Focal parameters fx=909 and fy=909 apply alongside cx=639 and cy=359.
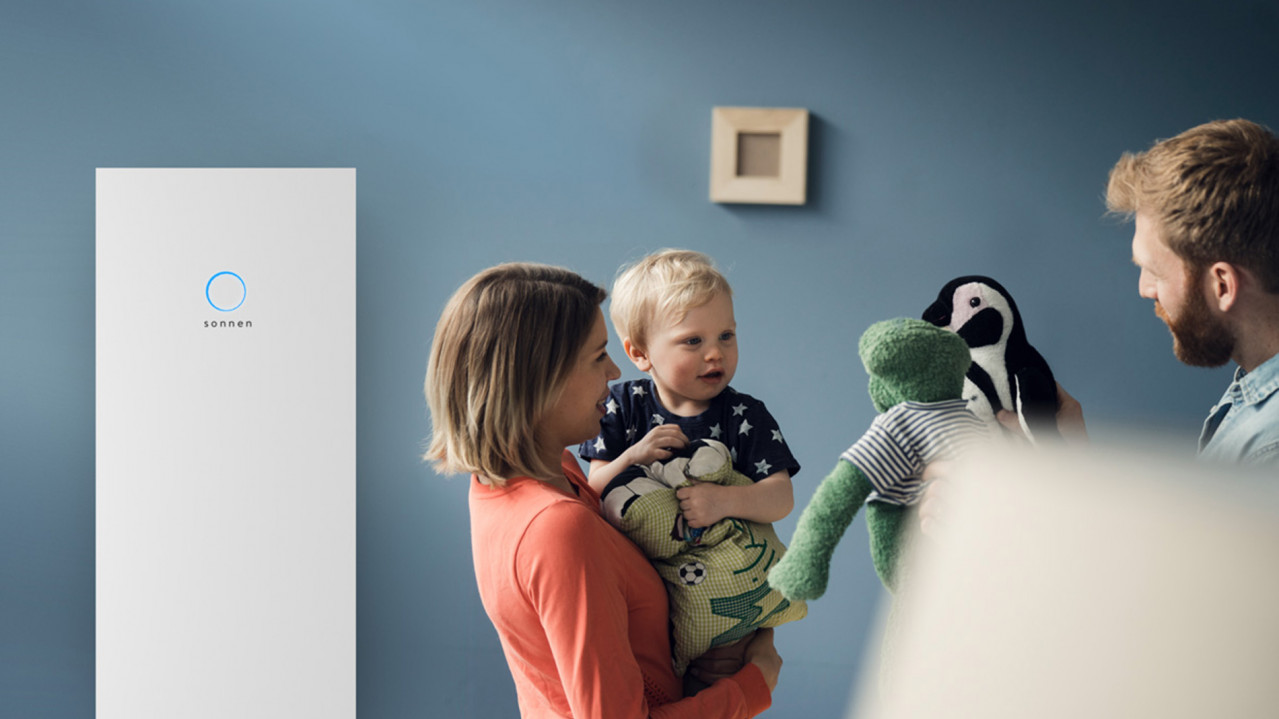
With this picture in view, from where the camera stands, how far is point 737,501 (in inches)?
55.1

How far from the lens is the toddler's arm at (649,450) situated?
1.44 metres

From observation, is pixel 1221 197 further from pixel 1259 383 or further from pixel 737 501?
pixel 737 501

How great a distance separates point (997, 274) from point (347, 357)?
1785 mm

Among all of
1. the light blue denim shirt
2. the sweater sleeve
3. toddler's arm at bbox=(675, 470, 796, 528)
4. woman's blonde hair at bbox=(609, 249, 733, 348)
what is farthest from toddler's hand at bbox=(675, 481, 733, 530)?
the light blue denim shirt

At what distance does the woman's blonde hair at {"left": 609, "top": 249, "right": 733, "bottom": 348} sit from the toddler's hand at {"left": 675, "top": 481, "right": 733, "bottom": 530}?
0.32 m

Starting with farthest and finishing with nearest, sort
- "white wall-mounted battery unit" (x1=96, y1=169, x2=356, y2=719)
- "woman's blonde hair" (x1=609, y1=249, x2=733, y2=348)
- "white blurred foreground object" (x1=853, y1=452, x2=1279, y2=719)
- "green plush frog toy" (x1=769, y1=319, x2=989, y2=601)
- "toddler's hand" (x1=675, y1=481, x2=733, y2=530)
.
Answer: "white wall-mounted battery unit" (x1=96, y1=169, x2=356, y2=719), "woman's blonde hair" (x1=609, y1=249, x2=733, y2=348), "toddler's hand" (x1=675, y1=481, x2=733, y2=530), "green plush frog toy" (x1=769, y1=319, x2=989, y2=601), "white blurred foreground object" (x1=853, y1=452, x2=1279, y2=719)

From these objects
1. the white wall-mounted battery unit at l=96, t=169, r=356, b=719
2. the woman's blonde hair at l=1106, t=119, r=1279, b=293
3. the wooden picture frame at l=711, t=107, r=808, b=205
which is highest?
the wooden picture frame at l=711, t=107, r=808, b=205

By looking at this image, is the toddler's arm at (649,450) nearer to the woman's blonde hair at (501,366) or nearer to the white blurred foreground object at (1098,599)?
the woman's blonde hair at (501,366)

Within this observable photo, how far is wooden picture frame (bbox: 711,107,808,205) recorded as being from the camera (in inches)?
99.3

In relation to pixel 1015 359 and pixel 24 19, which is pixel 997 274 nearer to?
pixel 1015 359

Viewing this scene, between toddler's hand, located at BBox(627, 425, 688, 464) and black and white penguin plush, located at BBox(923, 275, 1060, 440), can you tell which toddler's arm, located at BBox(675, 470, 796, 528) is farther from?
black and white penguin plush, located at BBox(923, 275, 1060, 440)

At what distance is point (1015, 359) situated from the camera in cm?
127

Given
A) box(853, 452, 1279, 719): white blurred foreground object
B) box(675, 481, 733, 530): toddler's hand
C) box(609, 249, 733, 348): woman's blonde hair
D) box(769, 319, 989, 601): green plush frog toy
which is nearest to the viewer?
box(853, 452, 1279, 719): white blurred foreground object

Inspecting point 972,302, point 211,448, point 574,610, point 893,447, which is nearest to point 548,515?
point 574,610
